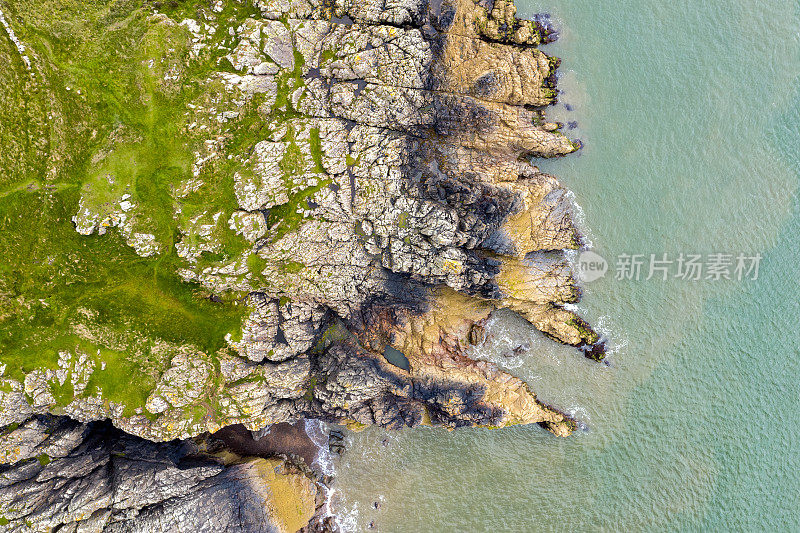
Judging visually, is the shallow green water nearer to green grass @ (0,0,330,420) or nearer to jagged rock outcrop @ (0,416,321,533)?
jagged rock outcrop @ (0,416,321,533)

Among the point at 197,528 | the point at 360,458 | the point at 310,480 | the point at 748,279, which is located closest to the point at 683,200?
the point at 748,279

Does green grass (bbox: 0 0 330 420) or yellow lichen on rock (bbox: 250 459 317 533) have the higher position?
green grass (bbox: 0 0 330 420)

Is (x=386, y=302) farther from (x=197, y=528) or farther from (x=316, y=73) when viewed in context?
(x=197, y=528)

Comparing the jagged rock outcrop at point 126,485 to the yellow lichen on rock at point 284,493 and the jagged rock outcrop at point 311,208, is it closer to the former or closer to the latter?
the yellow lichen on rock at point 284,493

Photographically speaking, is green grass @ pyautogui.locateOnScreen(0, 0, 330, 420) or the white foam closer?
green grass @ pyautogui.locateOnScreen(0, 0, 330, 420)

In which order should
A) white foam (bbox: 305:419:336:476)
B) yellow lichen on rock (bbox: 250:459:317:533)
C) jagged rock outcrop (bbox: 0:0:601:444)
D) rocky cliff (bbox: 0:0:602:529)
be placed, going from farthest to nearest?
white foam (bbox: 305:419:336:476), yellow lichen on rock (bbox: 250:459:317:533), jagged rock outcrop (bbox: 0:0:601:444), rocky cliff (bbox: 0:0:602:529)

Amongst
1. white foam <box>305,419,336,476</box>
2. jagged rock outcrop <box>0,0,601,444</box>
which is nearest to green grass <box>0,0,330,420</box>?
jagged rock outcrop <box>0,0,601,444</box>

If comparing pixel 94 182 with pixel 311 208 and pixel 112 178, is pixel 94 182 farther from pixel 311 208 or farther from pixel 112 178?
pixel 311 208
